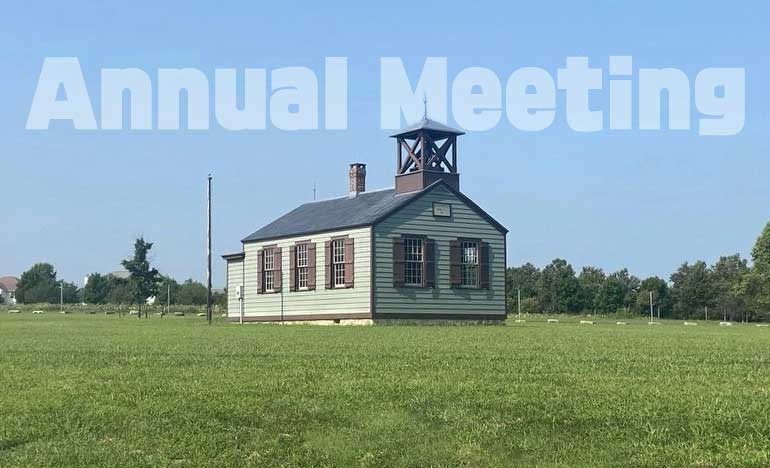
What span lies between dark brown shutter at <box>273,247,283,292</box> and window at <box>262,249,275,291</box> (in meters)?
0.18

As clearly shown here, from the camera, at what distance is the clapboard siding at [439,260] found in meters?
39.1

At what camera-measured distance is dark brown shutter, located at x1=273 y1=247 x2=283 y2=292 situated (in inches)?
1732

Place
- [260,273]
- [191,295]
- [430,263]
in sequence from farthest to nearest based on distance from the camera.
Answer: [191,295] < [260,273] < [430,263]

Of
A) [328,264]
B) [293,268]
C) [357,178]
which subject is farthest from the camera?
[357,178]

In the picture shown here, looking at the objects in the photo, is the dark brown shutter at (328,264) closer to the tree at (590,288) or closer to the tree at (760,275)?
the tree at (760,275)

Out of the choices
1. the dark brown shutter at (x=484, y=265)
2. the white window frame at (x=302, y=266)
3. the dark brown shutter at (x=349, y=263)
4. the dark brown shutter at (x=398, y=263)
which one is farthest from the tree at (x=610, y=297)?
the dark brown shutter at (x=349, y=263)

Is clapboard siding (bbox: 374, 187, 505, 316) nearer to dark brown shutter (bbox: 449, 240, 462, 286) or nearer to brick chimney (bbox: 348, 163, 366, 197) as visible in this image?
dark brown shutter (bbox: 449, 240, 462, 286)

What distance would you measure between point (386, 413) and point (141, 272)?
2331 inches

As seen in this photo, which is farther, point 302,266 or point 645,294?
point 645,294

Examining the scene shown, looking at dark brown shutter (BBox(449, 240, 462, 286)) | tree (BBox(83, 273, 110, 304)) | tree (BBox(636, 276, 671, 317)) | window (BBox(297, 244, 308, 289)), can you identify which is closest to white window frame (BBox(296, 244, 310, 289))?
window (BBox(297, 244, 308, 289))

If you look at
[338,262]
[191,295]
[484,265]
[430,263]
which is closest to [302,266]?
[338,262]

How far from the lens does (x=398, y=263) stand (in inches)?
1550

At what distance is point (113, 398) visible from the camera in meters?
10.5

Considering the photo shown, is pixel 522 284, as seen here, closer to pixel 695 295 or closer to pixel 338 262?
pixel 695 295
